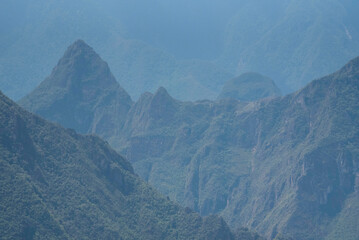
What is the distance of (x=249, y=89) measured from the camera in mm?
170750

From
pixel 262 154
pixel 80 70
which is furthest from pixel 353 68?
pixel 80 70

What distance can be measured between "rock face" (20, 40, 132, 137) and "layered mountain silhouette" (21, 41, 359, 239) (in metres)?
1.37

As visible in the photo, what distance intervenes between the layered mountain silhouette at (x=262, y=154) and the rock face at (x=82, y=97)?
1370 mm

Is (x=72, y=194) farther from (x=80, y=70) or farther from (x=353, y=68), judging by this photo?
(x=80, y=70)

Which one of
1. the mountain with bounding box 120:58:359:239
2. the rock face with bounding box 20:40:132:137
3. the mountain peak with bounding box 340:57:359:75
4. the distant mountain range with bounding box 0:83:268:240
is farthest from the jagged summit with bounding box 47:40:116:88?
the distant mountain range with bounding box 0:83:268:240

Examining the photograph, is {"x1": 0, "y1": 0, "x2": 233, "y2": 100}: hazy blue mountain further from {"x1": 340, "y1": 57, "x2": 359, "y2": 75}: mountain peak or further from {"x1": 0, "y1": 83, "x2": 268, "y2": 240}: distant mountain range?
{"x1": 0, "y1": 83, "x2": 268, "y2": 240}: distant mountain range

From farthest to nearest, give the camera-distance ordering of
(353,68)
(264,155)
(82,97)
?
(82,97) < (264,155) < (353,68)

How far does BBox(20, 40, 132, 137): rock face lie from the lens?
137 meters

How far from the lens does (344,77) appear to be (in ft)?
385

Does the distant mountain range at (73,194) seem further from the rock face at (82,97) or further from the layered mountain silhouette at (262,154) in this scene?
the rock face at (82,97)

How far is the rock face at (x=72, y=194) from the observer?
3094 inches

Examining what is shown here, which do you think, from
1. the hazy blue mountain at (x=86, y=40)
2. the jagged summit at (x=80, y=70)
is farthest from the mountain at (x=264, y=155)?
the hazy blue mountain at (x=86, y=40)

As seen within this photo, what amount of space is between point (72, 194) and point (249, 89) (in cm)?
8883

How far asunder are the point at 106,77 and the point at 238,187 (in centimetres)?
3174
